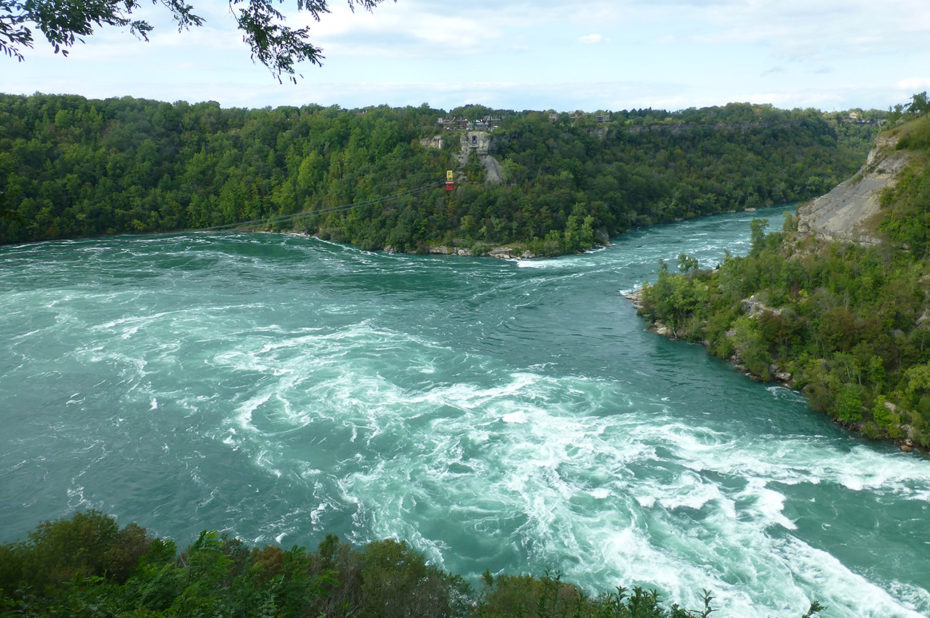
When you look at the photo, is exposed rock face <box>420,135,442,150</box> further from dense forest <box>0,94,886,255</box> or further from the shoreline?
the shoreline

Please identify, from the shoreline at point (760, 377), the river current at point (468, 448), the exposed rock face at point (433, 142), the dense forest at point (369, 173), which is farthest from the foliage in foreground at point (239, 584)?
the exposed rock face at point (433, 142)

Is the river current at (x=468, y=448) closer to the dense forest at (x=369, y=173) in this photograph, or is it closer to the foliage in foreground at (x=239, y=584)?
the foliage in foreground at (x=239, y=584)

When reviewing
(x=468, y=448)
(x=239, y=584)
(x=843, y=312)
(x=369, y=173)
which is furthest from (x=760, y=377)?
(x=369, y=173)

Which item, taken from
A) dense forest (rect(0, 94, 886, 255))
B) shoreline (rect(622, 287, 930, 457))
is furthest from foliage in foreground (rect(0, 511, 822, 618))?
dense forest (rect(0, 94, 886, 255))

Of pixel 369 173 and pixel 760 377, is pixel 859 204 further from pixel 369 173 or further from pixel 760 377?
pixel 369 173

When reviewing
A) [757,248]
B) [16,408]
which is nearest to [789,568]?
[757,248]

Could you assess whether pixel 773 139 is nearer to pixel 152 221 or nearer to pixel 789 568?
pixel 152 221
